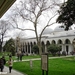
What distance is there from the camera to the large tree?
1589 centimetres

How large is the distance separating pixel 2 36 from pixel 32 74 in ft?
191

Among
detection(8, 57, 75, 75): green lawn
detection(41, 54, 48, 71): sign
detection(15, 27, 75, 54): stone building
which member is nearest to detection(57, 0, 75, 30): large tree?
detection(8, 57, 75, 75): green lawn

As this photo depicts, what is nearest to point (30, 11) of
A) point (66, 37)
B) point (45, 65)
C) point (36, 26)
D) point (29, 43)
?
point (36, 26)

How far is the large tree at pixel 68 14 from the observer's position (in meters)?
15.9

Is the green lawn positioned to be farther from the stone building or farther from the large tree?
the stone building

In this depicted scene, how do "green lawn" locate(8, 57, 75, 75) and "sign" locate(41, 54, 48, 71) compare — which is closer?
"sign" locate(41, 54, 48, 71)

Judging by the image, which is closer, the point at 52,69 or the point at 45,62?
the point at 45,62

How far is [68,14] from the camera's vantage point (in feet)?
53.6

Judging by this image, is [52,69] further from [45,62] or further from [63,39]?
[63,39]

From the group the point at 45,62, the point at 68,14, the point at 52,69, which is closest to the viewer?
the point at 45,62

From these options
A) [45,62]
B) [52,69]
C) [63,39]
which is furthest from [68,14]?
[63,39]

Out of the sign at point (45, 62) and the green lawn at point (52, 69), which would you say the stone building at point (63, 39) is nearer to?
the green lawn at point (52, 69)

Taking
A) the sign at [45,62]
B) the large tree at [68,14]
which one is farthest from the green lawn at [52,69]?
the sign at [45,62]

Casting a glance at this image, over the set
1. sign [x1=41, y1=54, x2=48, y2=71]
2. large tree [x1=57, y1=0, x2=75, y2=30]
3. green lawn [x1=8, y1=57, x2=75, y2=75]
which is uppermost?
large tree [x1=57, y1=0, x2=75, y2=30]
